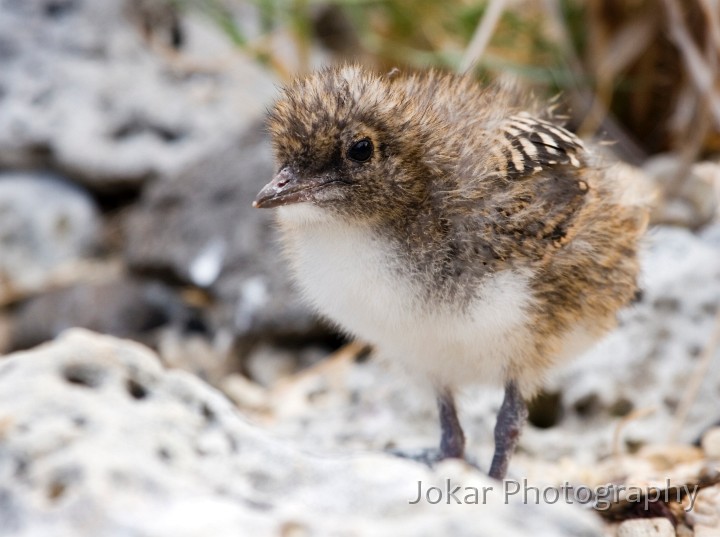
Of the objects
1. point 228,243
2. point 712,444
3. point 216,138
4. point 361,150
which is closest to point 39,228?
point 216,138

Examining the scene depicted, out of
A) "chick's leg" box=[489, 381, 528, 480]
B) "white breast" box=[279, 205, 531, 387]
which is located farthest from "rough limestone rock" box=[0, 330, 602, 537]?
"chick's leg" box=[489, 381, 528, 480]

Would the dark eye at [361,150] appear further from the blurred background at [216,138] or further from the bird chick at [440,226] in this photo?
the blurred background at [216,138]

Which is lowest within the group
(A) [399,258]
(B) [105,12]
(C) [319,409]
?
(C) [319,409]

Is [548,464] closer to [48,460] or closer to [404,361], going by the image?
[404,361]

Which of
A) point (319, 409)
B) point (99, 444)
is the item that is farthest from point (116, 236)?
point (99, 444)

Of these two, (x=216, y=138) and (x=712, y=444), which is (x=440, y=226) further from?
(x=216, y=138)

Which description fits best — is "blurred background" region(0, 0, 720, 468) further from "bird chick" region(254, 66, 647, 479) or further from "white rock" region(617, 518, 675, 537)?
"white rock" region(617, 518, 675, 537)

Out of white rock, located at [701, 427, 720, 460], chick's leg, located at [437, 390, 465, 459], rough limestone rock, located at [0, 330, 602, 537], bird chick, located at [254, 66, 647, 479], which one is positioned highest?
bird chick, located at [254, 66, 647, 479]
